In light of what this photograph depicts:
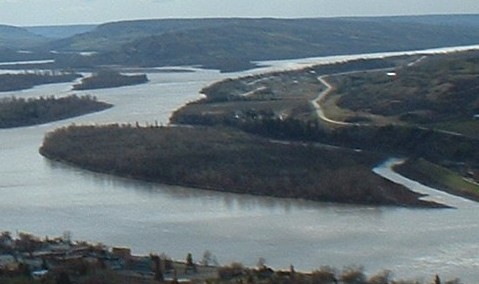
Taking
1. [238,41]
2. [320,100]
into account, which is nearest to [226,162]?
[320,100]

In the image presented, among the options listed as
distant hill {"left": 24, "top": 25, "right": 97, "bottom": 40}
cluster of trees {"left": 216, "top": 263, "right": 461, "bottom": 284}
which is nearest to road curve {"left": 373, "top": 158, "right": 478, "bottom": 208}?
cluster of trees {"left": 216, "top": 263, "right": 461, "bottom": 284}

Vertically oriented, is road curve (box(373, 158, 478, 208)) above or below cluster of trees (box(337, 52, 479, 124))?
below

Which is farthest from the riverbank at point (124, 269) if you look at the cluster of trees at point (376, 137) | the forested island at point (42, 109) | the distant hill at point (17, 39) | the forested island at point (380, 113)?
the distant hill at point (17, 39)

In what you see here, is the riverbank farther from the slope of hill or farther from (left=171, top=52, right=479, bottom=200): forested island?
the slope of hill

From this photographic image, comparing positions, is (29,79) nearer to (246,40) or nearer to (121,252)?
(246,40)

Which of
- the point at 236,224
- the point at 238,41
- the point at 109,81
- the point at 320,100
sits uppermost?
the point at 238,41

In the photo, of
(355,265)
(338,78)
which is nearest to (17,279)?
(355,265)
